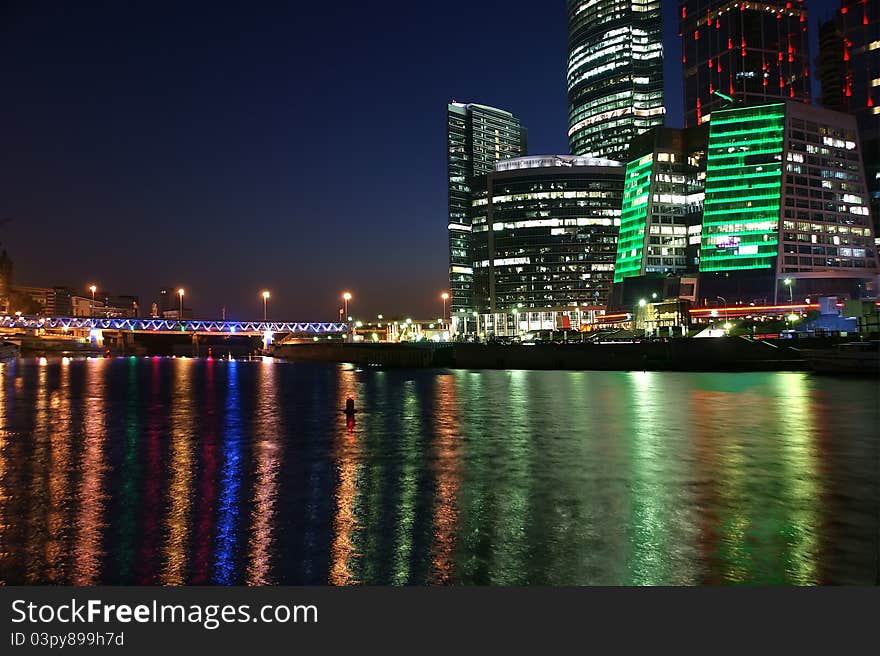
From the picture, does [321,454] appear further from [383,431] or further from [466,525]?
[466,525]

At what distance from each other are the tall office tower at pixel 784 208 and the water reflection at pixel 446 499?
143 metres

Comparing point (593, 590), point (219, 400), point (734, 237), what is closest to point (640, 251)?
point (734, 237)

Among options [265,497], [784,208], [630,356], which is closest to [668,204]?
[784,208]

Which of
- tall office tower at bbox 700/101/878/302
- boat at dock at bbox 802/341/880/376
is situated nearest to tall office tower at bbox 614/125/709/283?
tall office tower at bbox 700/101/878/302

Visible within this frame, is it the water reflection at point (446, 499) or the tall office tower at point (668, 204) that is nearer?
the water reflection at point (446, 499)

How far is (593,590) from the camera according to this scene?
28.6ft

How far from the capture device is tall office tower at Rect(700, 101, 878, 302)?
158 m

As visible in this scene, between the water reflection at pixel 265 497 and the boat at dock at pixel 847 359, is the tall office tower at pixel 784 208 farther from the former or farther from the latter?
the water reflection at pixel 265 497

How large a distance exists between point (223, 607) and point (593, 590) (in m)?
5.00

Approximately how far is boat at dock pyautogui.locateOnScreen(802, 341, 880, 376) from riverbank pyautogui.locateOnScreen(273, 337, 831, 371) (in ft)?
18.2

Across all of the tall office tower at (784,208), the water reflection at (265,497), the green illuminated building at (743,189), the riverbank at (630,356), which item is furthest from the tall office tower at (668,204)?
the water reflection at (265,497)

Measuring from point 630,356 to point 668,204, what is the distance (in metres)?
118

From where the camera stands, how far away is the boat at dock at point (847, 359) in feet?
204

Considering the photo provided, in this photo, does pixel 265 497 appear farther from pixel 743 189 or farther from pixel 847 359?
pixel 743 189
